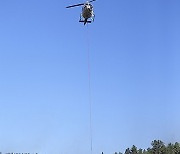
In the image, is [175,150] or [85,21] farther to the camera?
[175,150]

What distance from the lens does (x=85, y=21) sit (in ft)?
187

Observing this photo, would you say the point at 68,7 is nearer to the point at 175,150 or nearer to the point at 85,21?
the point at 85,21

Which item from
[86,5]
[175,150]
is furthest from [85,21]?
[175,150]

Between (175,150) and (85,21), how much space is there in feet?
487

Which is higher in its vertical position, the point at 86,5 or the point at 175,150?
the point at 175,150

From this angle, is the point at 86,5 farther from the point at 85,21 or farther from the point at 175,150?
the point at 175,150

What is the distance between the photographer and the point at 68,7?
59.1 meters

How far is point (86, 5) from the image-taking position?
57.5m

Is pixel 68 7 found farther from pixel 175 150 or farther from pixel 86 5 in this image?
pixel 175 150

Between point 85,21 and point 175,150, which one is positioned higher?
point 175,150

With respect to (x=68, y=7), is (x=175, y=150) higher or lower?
higher

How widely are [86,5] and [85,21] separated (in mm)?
2295

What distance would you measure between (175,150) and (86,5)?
487 feet

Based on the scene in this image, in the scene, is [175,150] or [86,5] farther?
[175,150]
